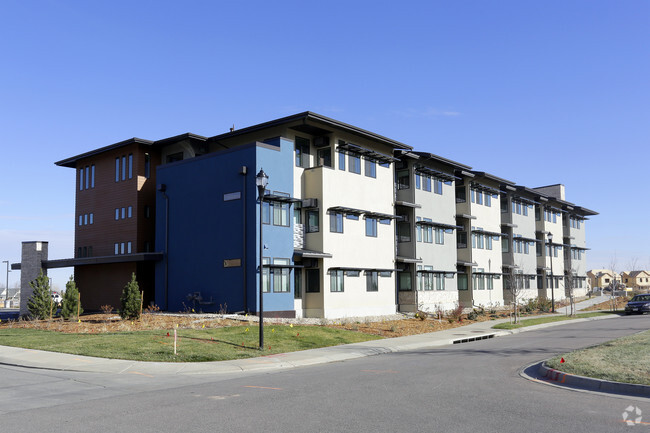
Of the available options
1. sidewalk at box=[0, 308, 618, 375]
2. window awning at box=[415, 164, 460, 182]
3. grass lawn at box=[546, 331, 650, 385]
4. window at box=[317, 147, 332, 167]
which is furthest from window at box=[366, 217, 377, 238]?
grass lawn at box=[546, 331, 650, 385]

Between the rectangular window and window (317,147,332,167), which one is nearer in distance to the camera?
window (317,147,332,167)

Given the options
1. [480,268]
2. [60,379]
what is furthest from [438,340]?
[480,268]

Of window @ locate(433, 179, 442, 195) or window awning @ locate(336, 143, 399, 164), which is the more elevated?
window awning @ locate(336, 143, 399, 164)

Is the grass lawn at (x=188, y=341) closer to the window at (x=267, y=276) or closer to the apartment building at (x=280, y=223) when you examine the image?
the apartment building at (x=280, y=223)

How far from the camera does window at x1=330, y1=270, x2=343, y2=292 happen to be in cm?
3556

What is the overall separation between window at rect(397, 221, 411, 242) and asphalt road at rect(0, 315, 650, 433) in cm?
2683

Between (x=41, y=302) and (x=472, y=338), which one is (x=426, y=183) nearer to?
(x=472, y=338)

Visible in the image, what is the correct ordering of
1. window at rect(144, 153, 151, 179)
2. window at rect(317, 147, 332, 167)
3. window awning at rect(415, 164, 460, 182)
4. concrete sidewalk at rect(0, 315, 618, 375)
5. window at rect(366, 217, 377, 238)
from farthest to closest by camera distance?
window awning at rect(415, 164, 460, 182)
window at rect(144, 153, 151, 179)
window at rect(366, 217, 377, 238)
window at rect(317, 147, 332, 167)
concrete sidewalk at rect(0, 315, 618, 375)

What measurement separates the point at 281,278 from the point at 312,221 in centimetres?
444

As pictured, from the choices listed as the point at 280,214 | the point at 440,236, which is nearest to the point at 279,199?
the point at 280,214

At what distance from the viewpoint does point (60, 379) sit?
47.6 ft

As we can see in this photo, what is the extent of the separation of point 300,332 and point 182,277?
12.8 metres

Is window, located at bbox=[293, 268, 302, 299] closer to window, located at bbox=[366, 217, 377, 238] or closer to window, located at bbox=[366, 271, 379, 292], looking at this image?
window, located at bbox=[366, 271, 379, 292]

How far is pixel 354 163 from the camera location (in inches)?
1497
